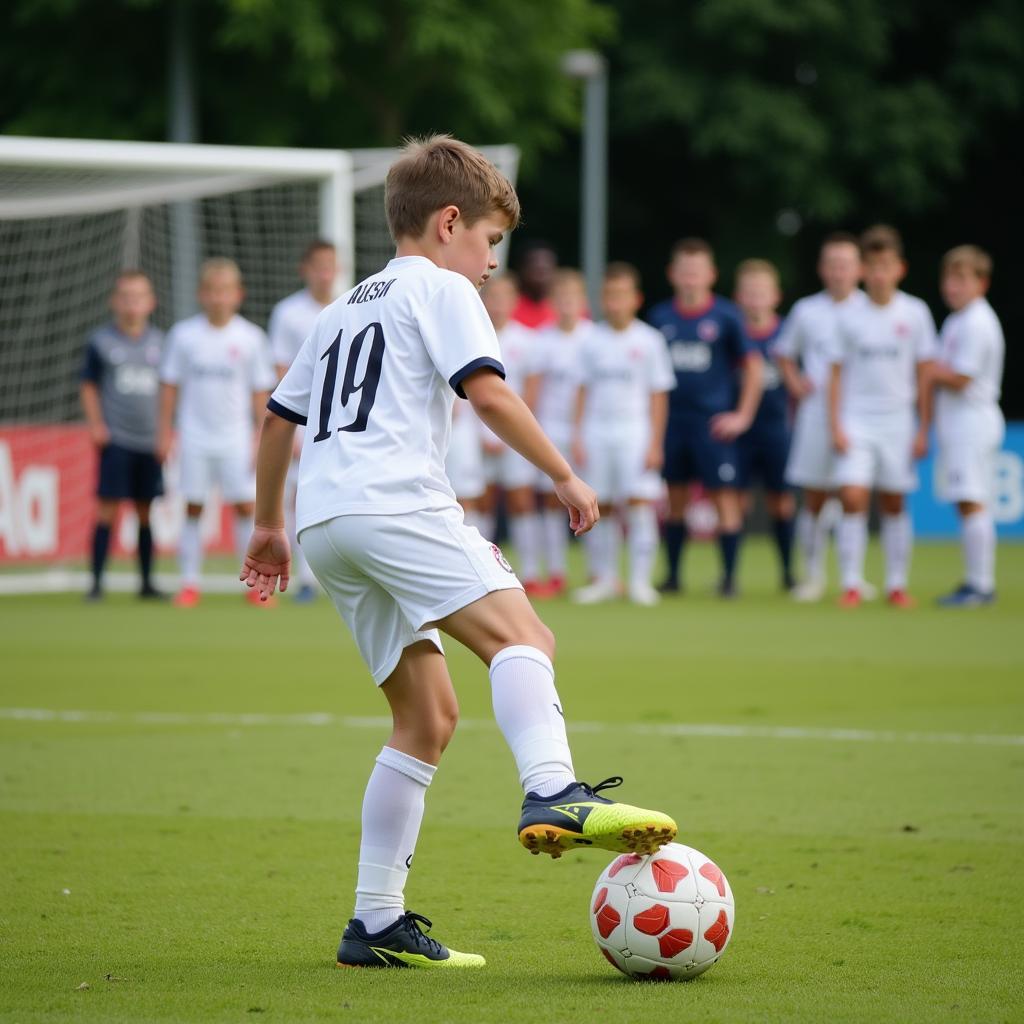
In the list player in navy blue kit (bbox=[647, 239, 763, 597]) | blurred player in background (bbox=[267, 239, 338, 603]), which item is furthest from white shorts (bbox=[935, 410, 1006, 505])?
blurred player in background (bbox=[267, 239, 338, 603])

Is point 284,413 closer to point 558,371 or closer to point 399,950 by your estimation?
point 399,950

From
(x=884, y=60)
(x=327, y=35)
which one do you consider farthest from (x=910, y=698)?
(x=884, y=60)

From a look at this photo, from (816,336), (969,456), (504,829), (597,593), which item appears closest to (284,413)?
(504,829)

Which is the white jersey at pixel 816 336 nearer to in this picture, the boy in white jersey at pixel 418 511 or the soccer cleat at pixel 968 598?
the soccer cleat at pixel 968 598

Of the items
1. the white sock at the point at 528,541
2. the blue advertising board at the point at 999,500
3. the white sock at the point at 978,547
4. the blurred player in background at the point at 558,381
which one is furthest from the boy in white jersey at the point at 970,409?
the blue advertising board at the point at 999,500

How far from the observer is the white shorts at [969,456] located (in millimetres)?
13250

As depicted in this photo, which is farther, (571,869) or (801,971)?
(571,869)

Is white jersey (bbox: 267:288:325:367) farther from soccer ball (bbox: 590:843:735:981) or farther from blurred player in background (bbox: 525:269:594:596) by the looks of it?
soccer ball (bbox: 590:843:735:981)

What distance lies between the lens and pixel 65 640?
37.7ft

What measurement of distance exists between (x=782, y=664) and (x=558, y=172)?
22.9m

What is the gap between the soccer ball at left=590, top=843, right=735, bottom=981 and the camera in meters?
4.11

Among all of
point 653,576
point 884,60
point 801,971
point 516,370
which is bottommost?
point 801,971

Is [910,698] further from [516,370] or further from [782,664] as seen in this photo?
[516,370]

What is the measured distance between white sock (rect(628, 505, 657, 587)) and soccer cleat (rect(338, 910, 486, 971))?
9785 millimetres
